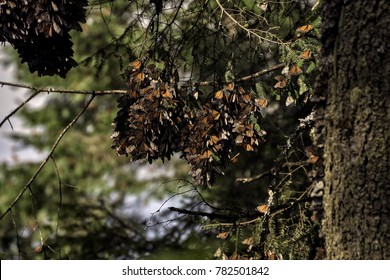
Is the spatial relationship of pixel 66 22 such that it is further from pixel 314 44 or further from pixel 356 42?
pixel 356 42

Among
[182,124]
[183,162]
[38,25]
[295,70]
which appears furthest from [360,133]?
[183,162]

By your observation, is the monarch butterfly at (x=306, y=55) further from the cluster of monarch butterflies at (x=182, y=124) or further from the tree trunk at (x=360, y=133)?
the tree trunk at (x=360, y=133)

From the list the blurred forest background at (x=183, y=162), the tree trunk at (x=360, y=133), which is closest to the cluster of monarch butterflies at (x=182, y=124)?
the blurred forest background at (x=183, y=162)

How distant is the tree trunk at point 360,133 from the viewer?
2.53 metres

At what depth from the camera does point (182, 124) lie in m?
3.53

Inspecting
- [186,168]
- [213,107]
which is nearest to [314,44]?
[213,107]

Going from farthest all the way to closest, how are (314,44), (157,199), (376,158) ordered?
1. (157,199)
2. (314,44)
3. (376,158)

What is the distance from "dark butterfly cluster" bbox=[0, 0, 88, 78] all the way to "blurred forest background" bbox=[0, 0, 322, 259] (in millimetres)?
396

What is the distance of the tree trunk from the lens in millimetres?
2529

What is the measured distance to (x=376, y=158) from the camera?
254 cm

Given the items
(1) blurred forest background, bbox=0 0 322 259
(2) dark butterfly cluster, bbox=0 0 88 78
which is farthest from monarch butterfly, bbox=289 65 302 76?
(2) dark butterfly cluster, bbox=0 0 88 78

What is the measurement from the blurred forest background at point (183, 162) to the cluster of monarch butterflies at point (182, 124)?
120 mm

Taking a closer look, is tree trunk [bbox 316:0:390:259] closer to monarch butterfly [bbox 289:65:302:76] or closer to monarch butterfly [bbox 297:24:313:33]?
monarch butterfly [bbox 289:65:302:76]
